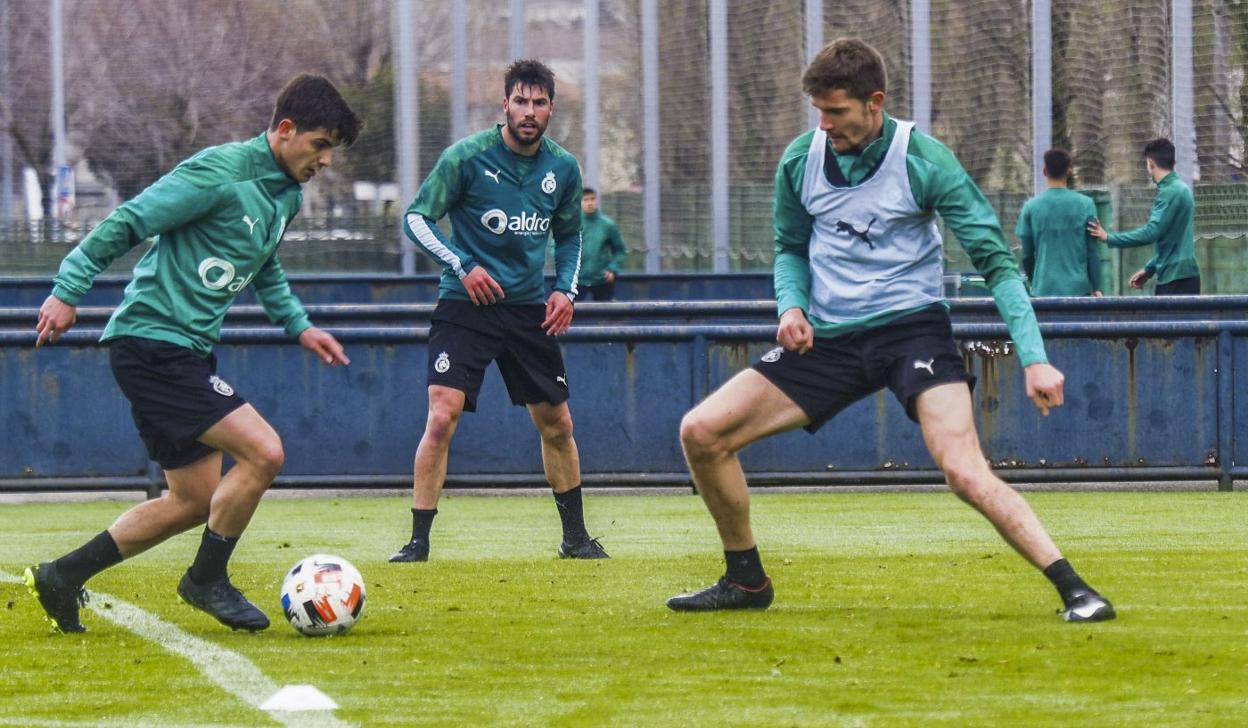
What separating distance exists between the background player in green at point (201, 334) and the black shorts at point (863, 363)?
58.1 inches

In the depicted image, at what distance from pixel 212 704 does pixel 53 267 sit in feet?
70.5

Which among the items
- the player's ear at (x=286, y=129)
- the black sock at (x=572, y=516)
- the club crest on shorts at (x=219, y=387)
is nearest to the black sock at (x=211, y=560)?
the club crest on shorts at (x=219, y=387)

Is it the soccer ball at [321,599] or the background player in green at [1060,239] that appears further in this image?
the background player in green at [1060,239]

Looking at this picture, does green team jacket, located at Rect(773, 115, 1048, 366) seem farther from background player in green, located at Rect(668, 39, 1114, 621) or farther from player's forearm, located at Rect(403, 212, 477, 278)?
player's forearm, located at Rect(403, 212, 477, 278)

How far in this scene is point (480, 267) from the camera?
9.11 metres

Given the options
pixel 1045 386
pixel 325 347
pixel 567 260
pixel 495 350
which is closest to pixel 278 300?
pixel 325 347

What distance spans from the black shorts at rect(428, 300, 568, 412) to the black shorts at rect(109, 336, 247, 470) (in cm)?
237

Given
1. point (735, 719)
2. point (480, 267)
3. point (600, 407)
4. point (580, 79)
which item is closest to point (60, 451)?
point (600, 407)

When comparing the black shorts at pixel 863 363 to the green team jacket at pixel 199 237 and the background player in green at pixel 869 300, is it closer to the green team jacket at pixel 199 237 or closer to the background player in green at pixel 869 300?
the background player in green at pixel 869 300

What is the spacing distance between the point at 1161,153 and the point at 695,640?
9767 millimetres

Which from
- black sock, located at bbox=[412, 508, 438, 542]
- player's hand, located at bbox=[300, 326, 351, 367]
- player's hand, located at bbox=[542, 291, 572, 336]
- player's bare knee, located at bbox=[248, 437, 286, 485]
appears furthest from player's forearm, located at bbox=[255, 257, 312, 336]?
black sock, located at bbox=[412, 508, 438, 542]

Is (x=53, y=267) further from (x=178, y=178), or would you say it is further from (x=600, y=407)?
(x=178, y=178)

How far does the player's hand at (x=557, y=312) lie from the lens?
9.29m

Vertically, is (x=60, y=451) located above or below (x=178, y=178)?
below
